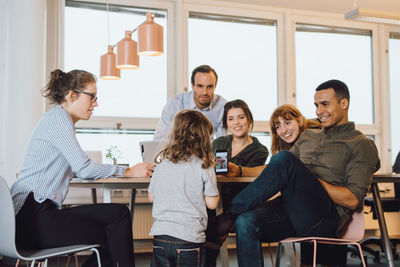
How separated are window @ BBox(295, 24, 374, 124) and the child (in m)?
3.91

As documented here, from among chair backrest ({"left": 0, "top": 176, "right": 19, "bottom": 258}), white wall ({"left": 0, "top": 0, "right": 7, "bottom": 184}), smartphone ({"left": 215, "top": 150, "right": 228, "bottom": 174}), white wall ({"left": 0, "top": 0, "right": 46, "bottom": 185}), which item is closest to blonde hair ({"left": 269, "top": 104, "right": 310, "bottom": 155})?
smartphone ({"left": 215, "top": 150, "right": 228, "bottom": 174})

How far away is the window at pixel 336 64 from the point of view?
5.91 metres

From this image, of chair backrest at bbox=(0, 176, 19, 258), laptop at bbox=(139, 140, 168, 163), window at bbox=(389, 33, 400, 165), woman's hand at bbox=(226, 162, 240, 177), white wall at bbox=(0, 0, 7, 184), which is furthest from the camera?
window at bbox=(389, 33, 400, 165)

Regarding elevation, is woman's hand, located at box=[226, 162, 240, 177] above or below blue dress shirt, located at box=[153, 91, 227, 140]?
below

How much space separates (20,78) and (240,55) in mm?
2506

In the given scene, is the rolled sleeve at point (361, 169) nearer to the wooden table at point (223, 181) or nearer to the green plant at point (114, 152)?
the wooden table at point (223, 181)

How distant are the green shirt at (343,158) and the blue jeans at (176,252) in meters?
0.70

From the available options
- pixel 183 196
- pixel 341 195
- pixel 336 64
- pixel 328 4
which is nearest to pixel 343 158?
pixel 341 195

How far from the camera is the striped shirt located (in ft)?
6.47

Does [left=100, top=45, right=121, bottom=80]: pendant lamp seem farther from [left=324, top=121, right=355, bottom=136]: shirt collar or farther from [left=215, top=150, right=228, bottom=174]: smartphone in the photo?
[left=324, top=121, right=355, bottom=136]: shirt collar

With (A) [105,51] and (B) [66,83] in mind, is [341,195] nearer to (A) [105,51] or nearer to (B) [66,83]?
(B) [66,83]

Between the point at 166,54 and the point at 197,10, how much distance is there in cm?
61

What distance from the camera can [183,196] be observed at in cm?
204

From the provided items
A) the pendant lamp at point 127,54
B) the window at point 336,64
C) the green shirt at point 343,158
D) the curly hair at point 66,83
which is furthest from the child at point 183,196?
the window at point 336,64
